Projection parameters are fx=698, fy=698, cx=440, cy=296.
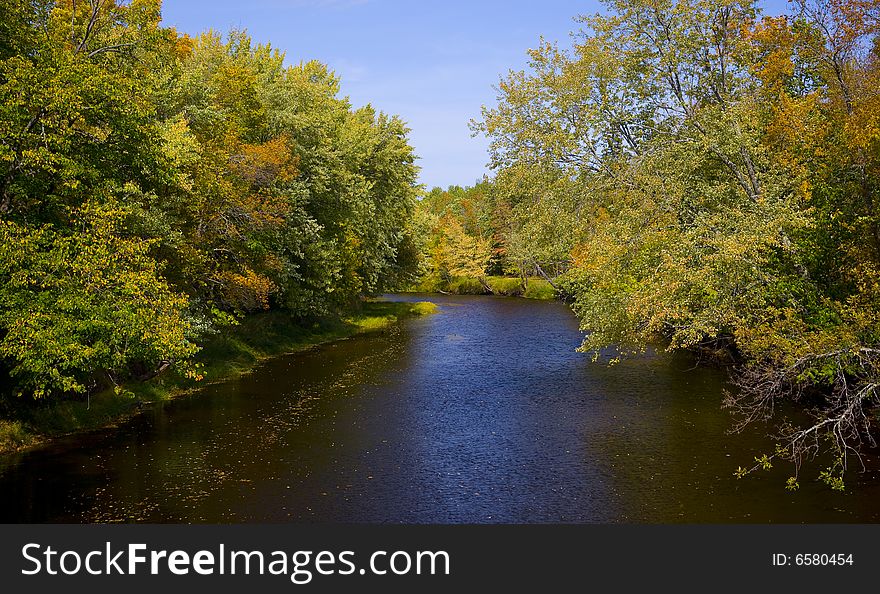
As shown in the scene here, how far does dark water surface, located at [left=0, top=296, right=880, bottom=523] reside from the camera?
758 inches

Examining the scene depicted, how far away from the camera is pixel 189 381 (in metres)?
35.9

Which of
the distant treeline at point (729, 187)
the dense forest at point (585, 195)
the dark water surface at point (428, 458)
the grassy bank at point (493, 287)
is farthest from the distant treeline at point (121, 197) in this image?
the grassy bank at point (493, 287)

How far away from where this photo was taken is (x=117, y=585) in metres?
15.1

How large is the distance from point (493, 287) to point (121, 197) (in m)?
83.2

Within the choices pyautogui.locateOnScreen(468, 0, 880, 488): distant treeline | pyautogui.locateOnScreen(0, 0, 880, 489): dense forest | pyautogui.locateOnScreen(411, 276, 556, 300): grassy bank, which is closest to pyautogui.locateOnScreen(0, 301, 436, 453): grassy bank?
pyautogui.locateOnScreen(0, 0, 880, 489): dense forest

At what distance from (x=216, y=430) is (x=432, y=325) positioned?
38.5 meters

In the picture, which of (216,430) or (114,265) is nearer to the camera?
(114,265)

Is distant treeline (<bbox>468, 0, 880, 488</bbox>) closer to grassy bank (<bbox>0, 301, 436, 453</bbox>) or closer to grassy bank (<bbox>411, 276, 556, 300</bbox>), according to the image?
grassy bank (<bbox>0, 301, 436, 453</bbox>)

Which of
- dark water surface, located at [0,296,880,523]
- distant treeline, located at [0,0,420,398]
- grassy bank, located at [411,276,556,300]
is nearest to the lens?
dark water surface, located at [0,296,880,523]

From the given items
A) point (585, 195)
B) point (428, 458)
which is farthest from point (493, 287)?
point (428, 458)

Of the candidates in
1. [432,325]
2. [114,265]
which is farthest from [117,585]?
[432,325]

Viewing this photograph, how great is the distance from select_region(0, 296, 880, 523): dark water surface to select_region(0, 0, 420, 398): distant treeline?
10.6 ft

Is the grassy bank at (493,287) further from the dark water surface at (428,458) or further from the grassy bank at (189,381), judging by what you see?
the dark water surface at (428,458)

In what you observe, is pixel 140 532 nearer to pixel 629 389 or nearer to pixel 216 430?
pixel 216 430
